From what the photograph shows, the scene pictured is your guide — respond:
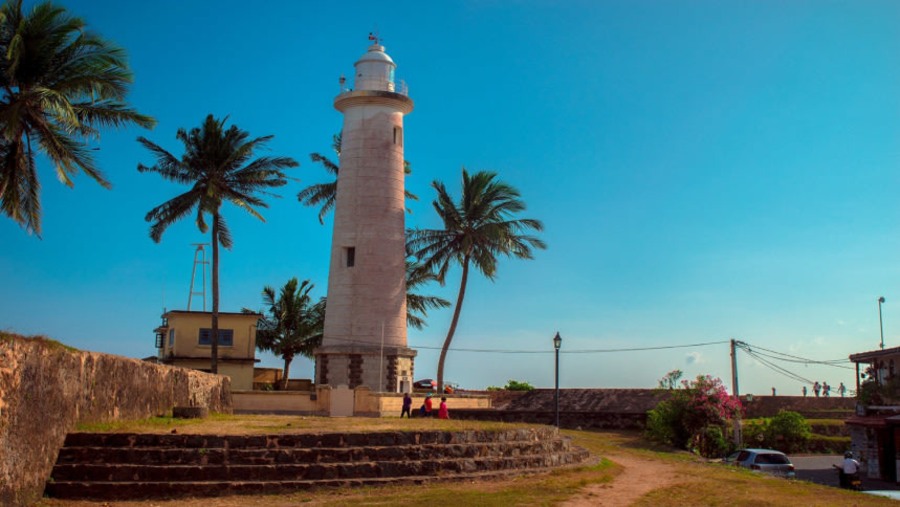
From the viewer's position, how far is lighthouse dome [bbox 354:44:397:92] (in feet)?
123

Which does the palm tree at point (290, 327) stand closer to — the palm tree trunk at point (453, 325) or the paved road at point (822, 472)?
the palm tree trunk at point (453, 325)

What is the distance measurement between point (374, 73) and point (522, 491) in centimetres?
2582

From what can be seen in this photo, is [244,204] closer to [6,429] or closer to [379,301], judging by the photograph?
[379,301]

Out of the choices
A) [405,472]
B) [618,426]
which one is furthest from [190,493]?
[618,426]

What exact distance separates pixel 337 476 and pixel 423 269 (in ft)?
96.1

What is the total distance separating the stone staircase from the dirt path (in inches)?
79.5

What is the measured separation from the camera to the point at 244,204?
124ft

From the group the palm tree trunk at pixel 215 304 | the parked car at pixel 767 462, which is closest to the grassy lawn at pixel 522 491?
the parked car at pixel 767 462

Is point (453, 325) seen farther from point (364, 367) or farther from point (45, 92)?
point (45, 92)

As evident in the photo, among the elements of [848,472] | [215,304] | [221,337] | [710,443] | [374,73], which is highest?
[374,73]

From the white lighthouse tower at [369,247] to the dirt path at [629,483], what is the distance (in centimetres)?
1463

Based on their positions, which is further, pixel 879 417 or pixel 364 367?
pixel 364 367

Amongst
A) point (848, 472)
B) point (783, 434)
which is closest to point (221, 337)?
point (783, 434)

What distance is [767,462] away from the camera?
22.8m
